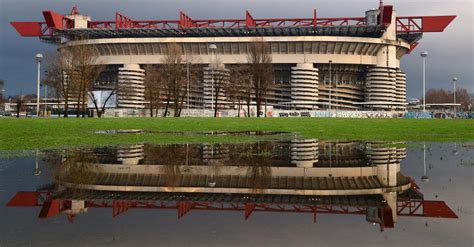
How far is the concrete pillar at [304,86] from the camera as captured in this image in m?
106

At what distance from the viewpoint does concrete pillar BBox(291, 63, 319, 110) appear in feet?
348

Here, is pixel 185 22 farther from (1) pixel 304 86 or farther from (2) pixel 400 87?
(2) pixel 400 87

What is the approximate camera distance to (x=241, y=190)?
27.5 ft

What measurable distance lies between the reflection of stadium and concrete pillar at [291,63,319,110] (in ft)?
312

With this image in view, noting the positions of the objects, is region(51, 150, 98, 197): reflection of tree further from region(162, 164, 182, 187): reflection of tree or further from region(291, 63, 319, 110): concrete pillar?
region(291, 63, 319, 110): concrete pillar

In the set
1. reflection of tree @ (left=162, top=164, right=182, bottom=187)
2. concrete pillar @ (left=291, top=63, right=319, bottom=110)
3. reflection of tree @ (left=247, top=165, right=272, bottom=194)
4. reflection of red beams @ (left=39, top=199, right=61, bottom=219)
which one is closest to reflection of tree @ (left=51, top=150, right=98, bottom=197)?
reflection of red beams @ (left=39, top=199, right=61, bottom=219)

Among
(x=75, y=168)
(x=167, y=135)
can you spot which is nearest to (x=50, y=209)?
(x=75, y=168)

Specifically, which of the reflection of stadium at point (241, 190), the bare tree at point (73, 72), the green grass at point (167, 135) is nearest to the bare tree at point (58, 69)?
the bare tree at point (73, 72)

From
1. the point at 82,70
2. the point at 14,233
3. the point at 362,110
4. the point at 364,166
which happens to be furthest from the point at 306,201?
A: the point at 362,110

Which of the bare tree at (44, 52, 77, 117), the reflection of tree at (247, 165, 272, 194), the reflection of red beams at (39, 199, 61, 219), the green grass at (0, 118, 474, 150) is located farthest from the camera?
the bare tree at (44, 52, 77, 117)

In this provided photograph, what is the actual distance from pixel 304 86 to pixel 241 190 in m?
99.9

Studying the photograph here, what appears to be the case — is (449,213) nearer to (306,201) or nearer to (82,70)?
(306,201)

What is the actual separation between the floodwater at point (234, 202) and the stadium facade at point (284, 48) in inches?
3392

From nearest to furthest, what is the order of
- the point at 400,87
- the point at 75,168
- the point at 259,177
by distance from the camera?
the point at 259,177 → the point at 75,168 → the point at 400,87
